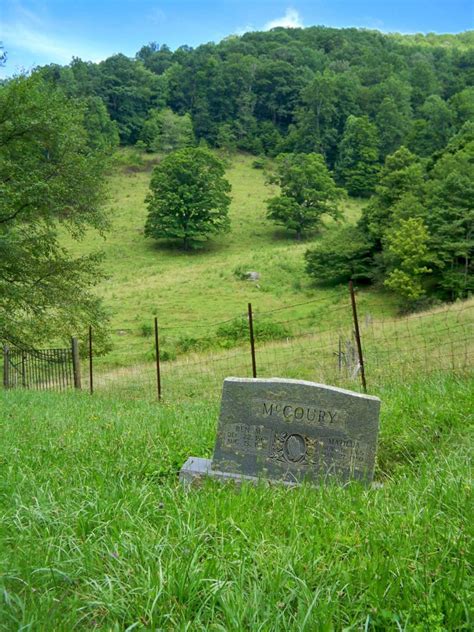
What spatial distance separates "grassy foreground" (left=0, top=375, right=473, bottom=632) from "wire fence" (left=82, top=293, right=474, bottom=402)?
13.4ft

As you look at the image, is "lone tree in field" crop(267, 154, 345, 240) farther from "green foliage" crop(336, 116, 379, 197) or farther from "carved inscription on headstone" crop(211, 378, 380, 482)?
"carved inscription on headstone" crop(211, 378, 380, 482)

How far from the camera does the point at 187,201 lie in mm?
60250

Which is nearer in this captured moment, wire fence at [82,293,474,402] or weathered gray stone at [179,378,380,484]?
weathered gray stone at [179,378,380,484]

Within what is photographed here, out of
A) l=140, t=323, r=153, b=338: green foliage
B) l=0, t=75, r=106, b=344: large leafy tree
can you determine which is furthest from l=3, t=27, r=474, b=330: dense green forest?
l=140, t=323, r=153, b=338: green foliage

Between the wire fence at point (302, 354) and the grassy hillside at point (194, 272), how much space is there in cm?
204

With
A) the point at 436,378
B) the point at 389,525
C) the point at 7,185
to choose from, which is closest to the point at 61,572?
the point at 389,525

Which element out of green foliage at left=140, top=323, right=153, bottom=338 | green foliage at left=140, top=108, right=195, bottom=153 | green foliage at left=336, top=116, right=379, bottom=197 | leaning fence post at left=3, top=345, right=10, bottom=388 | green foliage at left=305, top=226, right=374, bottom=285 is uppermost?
green foliage at left=140, top=108, right=195, bottom=153

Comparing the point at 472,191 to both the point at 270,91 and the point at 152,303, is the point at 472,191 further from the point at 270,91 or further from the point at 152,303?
the point at 270,91

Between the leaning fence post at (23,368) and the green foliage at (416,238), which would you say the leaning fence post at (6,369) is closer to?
the leaning fence post at (23,368)

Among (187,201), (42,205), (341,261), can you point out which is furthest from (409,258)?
(187,201)

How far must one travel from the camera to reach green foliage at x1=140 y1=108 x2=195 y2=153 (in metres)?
89.9

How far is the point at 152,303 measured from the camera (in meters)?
37.7

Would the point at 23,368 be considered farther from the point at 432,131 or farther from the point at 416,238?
the point at 432,131

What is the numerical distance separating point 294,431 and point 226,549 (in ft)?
6.67
